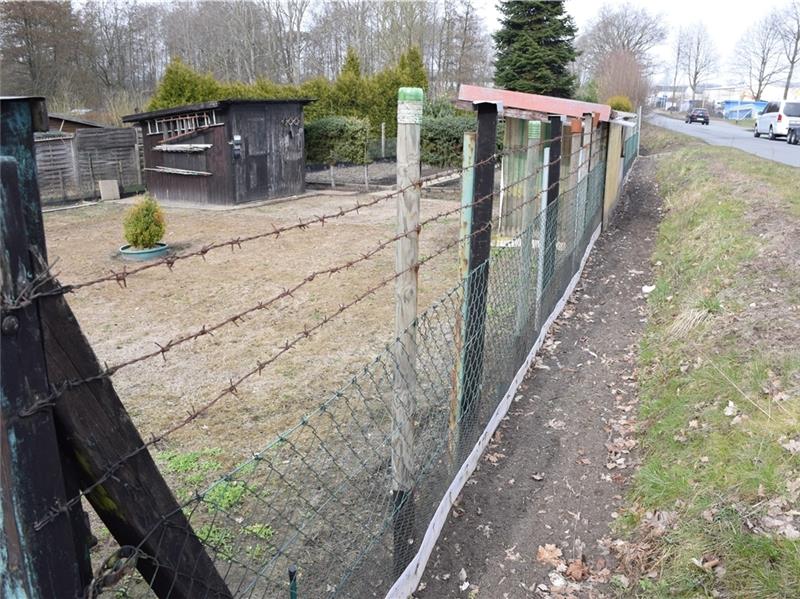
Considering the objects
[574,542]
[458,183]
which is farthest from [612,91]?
[574,542]

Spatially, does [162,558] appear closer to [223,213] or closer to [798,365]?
[798,365]

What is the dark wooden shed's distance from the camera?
1636 centimetres

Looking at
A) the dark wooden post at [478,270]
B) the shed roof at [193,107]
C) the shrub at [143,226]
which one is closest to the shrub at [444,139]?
the shed roof at [193,107]

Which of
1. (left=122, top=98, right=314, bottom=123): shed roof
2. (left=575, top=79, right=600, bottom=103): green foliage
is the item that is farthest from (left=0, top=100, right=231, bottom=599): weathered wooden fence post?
(left=575, top=79, right=600, bottom=103): green foliage

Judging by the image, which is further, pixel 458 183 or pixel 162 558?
pixel 458 183

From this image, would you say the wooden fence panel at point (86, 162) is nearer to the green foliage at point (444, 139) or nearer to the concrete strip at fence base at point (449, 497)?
the green foliage at point (444, 139)

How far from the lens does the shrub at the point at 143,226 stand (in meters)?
10.6

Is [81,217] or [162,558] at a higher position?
[162,558]

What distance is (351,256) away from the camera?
35.0 ft

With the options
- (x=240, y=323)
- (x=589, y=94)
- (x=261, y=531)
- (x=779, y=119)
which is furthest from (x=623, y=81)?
(x=261, y=531)

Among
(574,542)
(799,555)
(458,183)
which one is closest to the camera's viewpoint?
(799,555)

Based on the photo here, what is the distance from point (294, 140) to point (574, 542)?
16650 mm

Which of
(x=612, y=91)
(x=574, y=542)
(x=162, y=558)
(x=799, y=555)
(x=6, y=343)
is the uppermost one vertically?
(x=612, y=91)

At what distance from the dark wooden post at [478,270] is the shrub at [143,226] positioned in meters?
8.34
